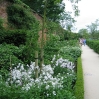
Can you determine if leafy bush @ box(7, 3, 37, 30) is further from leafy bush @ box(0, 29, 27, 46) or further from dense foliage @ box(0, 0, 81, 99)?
dense foliage @ box(0, 0, 81, 99)

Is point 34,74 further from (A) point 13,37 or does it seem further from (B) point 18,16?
(B) point 18,16

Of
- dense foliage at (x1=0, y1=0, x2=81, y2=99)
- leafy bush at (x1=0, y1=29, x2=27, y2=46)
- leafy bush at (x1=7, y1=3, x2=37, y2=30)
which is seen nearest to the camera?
dense foliage at (x1=0, y1=0, x2=81, y2=99)

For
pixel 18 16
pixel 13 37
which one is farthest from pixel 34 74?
pixel 18 16

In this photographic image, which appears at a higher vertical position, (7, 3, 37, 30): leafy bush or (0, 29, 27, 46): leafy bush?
(7, 3, 37, 30): leafy bush

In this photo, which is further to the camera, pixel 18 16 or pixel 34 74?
pixel 18 16

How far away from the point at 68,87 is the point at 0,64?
10.0 ft

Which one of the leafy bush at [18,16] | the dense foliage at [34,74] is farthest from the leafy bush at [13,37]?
the dense foliage at [34,74]

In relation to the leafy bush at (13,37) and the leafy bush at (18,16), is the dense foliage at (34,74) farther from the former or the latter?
the leafy bush at (18,16)

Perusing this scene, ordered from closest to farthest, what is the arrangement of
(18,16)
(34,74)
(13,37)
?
(34,74) < (13,37) < (18,16)

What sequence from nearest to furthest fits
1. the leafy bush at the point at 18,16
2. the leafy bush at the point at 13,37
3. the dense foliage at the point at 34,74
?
the dense foliage at the point at 34,74
the leafy bush at the point at 13,37
the leafy bush at the point at 18,16

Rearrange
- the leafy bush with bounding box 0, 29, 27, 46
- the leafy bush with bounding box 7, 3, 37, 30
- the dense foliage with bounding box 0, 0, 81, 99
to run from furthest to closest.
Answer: the leafy bush with bounding box 7, 3, 37, 30
the leafy bush with bounding box 0, 29, 27, 46
the dense foliage with bounding box 0, 0, 81, 99

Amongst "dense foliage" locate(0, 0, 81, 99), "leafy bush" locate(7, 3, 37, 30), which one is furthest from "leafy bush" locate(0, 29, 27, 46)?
"dense foliage" locate(0, 0, 81, 99)

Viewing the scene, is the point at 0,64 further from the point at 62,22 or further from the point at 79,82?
the point at 62,22

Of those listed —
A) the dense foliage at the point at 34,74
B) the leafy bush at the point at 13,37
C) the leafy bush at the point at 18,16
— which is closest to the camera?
the dense foliage at the point at 34,74
